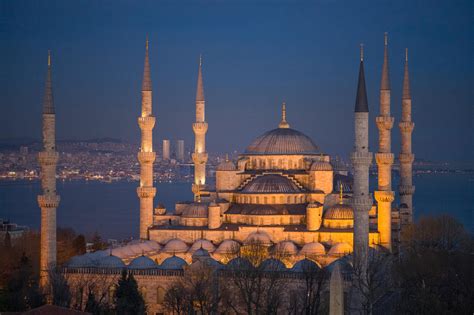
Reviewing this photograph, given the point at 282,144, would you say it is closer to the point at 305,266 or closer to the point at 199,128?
the point at 199,128

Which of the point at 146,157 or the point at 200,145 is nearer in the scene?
the point at 146,157

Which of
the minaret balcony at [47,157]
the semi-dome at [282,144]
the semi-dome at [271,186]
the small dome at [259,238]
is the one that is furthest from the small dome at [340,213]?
the minaret balcony at [47,157]

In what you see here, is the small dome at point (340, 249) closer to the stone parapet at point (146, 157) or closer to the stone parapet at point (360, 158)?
the stone parapet at point (360, 158)

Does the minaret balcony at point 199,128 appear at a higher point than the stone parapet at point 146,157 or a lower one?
higher

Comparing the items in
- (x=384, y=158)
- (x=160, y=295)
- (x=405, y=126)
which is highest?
(x=405, y=126)

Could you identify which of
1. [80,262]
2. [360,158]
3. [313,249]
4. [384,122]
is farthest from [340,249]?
[80,262]

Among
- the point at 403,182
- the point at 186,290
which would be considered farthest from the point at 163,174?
the point at 186,290

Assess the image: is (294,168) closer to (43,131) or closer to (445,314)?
(43,131)
